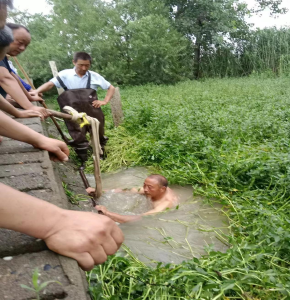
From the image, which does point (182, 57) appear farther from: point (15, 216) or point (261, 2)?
point (15, 216)

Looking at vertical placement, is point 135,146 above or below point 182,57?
below

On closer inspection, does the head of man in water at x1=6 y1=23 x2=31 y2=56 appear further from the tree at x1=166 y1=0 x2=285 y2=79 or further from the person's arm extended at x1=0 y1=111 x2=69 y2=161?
the tree at x1=166 y1=0 x2=285 y2=79

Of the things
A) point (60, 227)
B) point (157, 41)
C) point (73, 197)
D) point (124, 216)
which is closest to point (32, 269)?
point (60, 227)

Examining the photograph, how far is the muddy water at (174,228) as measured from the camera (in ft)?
8.79

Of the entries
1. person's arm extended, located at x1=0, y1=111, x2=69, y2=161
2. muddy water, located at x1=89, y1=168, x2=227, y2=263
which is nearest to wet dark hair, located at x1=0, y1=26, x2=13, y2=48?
person's arm extended, located at x1=0, y1=111, x2=69, y2=161

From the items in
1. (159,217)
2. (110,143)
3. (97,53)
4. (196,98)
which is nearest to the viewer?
(159,217)

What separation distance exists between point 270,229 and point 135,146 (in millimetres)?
3464

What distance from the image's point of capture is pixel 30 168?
2.02 meters

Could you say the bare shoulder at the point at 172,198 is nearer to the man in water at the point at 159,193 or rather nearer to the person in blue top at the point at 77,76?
the man in water at the point at 159,193

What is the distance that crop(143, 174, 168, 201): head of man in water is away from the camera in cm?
382

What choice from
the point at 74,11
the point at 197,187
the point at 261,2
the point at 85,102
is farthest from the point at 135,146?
the point at 261,2

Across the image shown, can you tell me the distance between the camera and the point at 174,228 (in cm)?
314

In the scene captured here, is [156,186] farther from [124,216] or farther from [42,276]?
[42,276]

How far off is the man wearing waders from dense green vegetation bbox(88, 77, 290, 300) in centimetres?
69
